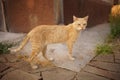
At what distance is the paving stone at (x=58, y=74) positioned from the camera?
315 cm

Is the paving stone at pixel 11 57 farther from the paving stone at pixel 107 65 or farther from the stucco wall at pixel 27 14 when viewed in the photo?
the stucco wall at pixel 27 14

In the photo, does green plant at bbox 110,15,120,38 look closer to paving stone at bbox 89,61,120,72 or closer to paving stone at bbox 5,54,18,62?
paving stone at bbox 89,61,120,72

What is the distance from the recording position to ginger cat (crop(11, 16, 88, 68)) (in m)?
3.36

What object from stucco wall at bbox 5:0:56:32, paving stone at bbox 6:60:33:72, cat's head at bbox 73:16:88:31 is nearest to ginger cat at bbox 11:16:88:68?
cat's head at bbox 73:16:88:31

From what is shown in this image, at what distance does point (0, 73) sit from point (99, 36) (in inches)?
106

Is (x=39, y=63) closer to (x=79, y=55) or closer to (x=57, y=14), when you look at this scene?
(x=79, y=55)

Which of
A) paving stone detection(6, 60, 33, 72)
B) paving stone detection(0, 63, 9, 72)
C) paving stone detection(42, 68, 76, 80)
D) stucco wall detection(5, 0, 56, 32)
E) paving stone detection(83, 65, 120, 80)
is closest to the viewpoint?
paving stone detection(83, 65, 120, 80)

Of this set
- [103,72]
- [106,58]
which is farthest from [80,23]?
[103,72]

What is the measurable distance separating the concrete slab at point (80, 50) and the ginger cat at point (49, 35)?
34 centimetres

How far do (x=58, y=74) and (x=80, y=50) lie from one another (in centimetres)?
114

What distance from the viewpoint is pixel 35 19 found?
18.0ft

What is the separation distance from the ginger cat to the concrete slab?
0.34m

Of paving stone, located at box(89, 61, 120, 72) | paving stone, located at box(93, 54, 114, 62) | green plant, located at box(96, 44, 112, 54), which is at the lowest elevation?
paving stone, located at box(89, 61, 120, 72)

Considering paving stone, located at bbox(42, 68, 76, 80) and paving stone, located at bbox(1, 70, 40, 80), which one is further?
paving stone, located at bbox(42, 68, 76, 80)
